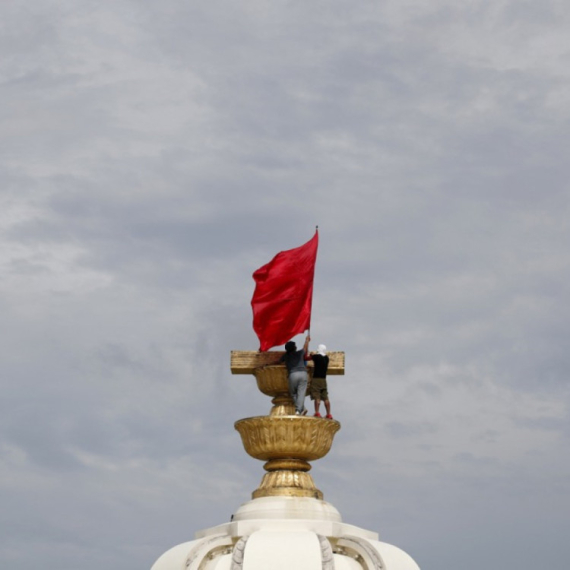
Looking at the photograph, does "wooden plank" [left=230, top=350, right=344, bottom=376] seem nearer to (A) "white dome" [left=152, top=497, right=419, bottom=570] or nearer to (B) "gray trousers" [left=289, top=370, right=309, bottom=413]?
(B) "gray trousers" [left=289, top=370, right=309, bottom=413]

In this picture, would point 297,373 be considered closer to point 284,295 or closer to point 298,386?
point 298,386

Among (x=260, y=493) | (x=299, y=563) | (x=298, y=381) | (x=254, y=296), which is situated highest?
(x=254, y=296)

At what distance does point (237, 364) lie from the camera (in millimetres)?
31906

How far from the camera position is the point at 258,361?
3184 cm

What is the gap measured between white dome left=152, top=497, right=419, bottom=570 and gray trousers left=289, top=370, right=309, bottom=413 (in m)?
1.94

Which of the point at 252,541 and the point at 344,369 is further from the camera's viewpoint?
the point at 344,369

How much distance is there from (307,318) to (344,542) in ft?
15.9

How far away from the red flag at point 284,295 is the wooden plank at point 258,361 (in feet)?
0.83

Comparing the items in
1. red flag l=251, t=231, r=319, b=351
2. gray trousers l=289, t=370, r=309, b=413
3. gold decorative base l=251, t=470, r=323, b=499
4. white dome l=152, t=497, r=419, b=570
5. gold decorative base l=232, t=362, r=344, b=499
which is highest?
red flag l=251, t=231, r=319, b=351

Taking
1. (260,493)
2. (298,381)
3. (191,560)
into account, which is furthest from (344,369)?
(191,560)

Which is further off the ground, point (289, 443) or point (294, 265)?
point (294, 265)

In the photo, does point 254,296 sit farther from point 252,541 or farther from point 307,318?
point 252,541

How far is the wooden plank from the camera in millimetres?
31656

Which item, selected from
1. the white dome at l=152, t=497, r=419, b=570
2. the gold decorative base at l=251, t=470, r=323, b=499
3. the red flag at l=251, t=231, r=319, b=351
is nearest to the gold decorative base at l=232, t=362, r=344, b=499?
the gold decorative base at l=251, t=470, r=323, b=499
